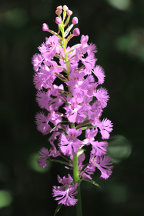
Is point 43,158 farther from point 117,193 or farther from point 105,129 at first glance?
point 117,193

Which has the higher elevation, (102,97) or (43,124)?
(102,97)

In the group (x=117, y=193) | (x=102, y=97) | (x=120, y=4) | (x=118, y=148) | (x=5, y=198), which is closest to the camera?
(x=102, y=97)

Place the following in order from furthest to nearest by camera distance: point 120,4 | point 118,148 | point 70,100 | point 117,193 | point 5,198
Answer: point 120,4 < point 5,198 < point 117,193 < point 118,148 < point 70,100

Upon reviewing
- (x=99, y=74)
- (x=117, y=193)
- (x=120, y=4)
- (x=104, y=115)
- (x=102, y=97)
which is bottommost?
(x=117, y=193)

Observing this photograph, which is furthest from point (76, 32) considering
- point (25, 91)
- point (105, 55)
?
point (25, 91)

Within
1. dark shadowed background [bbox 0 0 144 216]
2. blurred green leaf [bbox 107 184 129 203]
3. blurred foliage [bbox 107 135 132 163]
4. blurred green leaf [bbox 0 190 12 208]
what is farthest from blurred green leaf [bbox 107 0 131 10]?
blurred green leaf [bbox 0 190 12 208]

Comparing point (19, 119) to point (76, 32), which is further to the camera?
point (19, 119)

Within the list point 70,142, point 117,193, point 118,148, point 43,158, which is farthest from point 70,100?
point 117,193

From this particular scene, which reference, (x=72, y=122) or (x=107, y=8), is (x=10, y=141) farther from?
(x=72, y=122)
